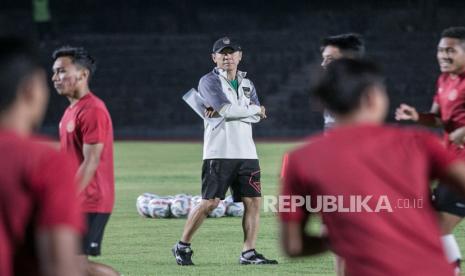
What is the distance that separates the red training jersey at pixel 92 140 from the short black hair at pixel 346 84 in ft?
10.9

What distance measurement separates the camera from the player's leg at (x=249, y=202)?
10.9 m

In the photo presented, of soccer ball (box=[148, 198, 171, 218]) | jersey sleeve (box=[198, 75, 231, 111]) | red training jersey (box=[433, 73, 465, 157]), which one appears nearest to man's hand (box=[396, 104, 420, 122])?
red training jersey (box=[433, 73, 465, 157])

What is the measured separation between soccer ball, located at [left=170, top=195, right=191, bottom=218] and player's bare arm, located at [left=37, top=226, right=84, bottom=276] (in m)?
11.2

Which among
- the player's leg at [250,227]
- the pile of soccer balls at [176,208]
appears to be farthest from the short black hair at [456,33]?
the pile of soccer balls at [176,208]

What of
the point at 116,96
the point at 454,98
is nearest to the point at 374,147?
the point at 454,98

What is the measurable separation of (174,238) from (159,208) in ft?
6.66

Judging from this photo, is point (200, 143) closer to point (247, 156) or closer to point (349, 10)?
point (349, 10)

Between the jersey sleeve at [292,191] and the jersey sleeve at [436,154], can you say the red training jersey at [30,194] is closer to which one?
the jersey sleeve at [292,191]

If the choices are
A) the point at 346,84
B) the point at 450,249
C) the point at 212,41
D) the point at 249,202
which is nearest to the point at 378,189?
the point at 346,84

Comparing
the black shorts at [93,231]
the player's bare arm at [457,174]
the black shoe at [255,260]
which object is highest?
the player's bare arm at [457,174]

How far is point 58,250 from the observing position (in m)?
3.74

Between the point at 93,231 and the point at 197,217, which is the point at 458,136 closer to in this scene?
the point at 93,231

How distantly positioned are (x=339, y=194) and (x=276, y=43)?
35768 mm

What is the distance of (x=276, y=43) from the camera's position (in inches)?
1570
